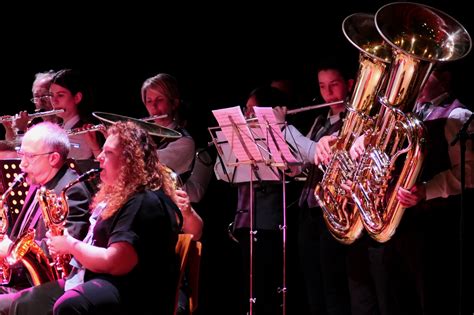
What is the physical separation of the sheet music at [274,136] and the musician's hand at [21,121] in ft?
5.24

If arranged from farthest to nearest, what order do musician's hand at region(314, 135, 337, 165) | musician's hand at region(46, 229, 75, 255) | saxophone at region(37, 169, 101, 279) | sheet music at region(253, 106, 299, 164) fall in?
sheet music at region(253, 106, 299, 164) < musician's hand at region(314, 135, 337, 165) < saxophone at region(37, 169, 101, 279) < musician's hand at region(46, 229, 75, 255)

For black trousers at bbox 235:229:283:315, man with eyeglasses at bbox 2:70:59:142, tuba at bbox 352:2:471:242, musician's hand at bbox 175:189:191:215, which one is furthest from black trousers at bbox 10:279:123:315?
man with eyeglasses at bbox 2:70:59:142

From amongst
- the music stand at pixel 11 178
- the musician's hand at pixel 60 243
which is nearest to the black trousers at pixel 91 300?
the musician's hand at pixel 60 243

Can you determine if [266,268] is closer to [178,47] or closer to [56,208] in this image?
[56,208]

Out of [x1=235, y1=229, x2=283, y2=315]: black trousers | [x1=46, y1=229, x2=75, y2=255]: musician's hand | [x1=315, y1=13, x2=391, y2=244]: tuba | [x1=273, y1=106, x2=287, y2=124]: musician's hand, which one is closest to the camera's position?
[x1=46, y1=229, x2=75, y2=255]: musician's hand

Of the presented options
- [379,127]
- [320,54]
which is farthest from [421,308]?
[320,54]

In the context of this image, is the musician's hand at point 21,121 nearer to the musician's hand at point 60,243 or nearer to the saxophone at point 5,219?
the saxophone at point 5,219

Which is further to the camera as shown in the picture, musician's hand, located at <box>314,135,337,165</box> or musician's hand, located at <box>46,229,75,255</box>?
musician's hand, located at <box>314,135,337,165</box>

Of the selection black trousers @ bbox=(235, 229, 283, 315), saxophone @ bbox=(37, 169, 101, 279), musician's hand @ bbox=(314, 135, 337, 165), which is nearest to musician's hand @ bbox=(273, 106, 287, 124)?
musician's hand @ bbox=(314, 135, 337, 165)

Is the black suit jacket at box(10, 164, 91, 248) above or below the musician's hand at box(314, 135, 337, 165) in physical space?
below

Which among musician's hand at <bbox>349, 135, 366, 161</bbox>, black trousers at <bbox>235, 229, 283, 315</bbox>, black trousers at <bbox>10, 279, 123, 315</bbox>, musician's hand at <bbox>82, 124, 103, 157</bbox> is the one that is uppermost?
musician's hand at <bbox>349, 135, 366, 161</bbox>

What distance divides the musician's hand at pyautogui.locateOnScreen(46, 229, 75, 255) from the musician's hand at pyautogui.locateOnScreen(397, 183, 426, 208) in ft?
4.82

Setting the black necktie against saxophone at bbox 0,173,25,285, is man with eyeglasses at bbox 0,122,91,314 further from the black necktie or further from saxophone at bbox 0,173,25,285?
the black necktie

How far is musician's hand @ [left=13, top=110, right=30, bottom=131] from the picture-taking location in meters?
5.18
